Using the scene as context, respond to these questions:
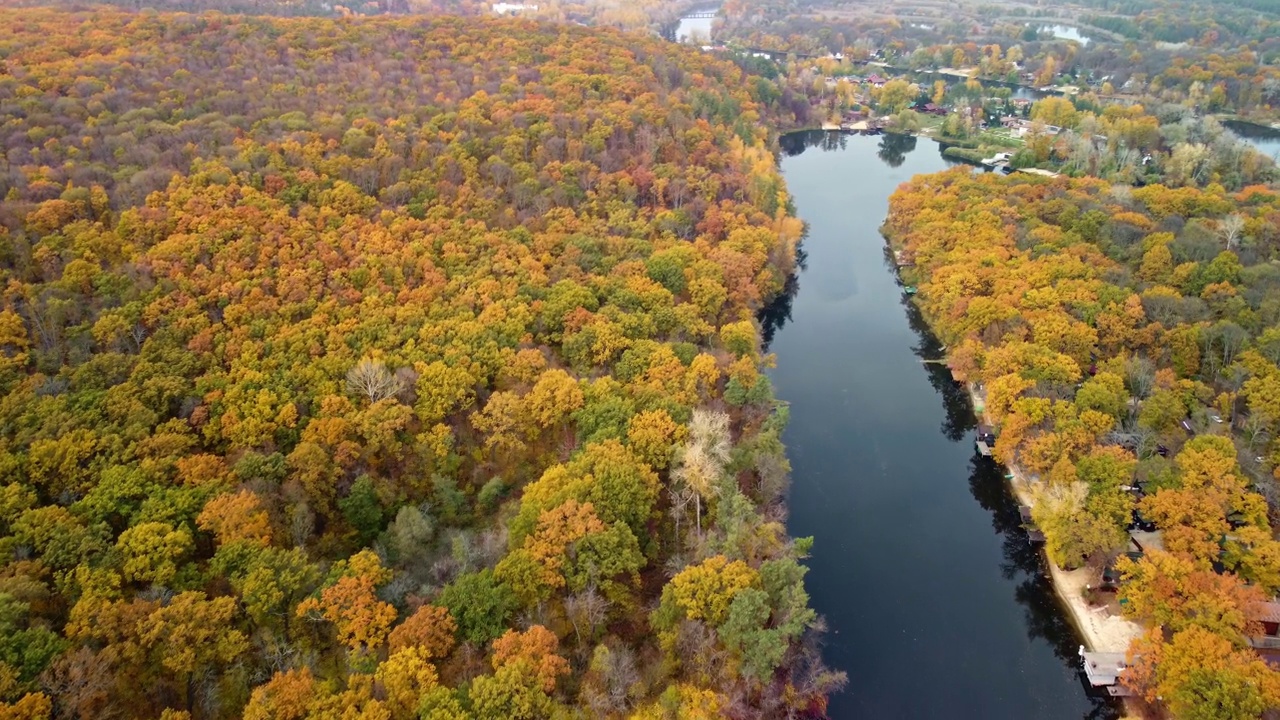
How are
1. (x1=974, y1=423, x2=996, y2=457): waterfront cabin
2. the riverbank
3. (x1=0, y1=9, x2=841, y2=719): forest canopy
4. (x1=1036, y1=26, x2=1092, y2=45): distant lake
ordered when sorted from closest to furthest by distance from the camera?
(x1=0, y1=9, x2=841, y2=719): forest canopy
the riverbank
(x1=974, y1=423, x2=996, y2=457): waterfront cabin
(x1=1036, y1=26, x2=1092, y2=45): distant lake

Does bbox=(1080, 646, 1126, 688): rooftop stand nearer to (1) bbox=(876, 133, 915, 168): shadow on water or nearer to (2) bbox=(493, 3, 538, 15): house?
(1) bbox=(876, 133, 915, 168): shadow on water

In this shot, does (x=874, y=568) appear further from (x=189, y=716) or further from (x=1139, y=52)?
(x=1139, y=52)

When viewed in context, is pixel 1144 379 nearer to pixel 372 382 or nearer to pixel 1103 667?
pixel 1103 667

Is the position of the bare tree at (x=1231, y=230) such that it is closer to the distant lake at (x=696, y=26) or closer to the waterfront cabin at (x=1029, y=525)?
the waterfront cabin at (x=1029, y=525)

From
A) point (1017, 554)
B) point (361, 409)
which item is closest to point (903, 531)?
point (1017, 554)

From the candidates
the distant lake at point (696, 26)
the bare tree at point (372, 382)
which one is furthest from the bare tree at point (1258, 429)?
the distant lake at point (696, 26)

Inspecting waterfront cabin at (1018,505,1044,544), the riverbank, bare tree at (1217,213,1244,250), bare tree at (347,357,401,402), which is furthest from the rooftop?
bare tree at (1217,213,1244,250)

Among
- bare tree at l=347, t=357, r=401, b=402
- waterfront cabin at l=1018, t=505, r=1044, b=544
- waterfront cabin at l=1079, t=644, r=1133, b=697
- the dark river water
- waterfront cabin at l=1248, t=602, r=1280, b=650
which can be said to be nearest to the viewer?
waterfront cabin at l=1248, t=602, r=1280, b=650

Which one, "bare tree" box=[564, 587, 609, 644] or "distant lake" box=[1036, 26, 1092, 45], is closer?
"bare tree" box=[564, 587, 609, 644]
